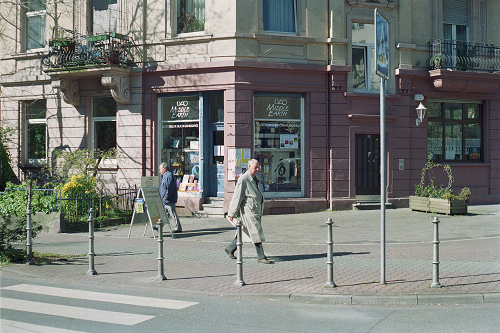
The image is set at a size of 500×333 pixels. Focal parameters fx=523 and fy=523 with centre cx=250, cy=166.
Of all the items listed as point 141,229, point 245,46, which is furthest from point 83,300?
point 245,46

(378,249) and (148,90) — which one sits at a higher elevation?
(148,90)

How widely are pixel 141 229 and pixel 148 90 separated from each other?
532 centimetres

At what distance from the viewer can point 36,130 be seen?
2034 centimetres

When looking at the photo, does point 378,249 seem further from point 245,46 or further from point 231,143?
point 245,46

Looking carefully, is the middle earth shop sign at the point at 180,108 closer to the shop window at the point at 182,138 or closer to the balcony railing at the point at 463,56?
the shop window at the point at 182,138

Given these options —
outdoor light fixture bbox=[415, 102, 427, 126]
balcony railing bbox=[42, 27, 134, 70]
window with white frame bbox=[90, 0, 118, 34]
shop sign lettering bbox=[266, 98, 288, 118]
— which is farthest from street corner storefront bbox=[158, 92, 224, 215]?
outdoor light fixture bbox=[415, 102, 427, 126]

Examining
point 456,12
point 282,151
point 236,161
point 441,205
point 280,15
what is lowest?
point 441,205

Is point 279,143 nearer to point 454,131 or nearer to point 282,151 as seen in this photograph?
point 282,151

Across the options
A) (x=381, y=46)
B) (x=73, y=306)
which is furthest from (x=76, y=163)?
(x=381, y=46)

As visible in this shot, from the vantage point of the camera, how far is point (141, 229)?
14.5 meters

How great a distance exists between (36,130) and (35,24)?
410 cm

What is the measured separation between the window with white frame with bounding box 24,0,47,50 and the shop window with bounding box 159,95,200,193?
6.24 meters

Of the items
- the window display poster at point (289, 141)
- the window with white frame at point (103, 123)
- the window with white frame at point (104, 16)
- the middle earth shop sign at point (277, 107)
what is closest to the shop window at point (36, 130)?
the window with white frame at point (103, 123)

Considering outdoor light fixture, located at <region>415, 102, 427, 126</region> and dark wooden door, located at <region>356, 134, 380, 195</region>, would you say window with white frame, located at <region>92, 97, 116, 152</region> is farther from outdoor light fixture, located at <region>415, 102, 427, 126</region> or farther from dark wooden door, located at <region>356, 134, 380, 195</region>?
outdoor light fixture, located at <region>415, 102, 427, 126</region>
